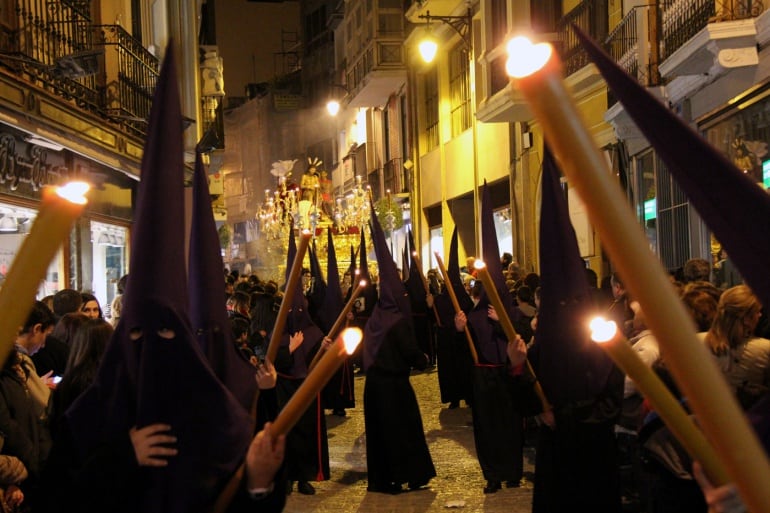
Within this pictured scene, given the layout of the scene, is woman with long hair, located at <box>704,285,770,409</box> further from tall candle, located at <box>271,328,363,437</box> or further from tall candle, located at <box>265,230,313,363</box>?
tall candle, located at <box>271,328,363,437</box>

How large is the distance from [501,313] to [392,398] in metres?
5.62

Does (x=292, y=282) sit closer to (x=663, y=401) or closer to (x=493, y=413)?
(x=663, y=401)

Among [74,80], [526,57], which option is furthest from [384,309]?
[526,57]

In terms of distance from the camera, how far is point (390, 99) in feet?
132

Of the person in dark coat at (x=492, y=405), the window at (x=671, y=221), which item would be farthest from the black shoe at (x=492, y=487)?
the window at (x=671, y=221)

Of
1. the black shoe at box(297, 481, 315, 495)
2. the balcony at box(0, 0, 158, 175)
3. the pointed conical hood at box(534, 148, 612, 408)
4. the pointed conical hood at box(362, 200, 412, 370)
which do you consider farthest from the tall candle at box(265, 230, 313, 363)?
the balcony at box(0, 0, 158, 175)

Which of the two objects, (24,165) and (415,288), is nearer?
(24,165)

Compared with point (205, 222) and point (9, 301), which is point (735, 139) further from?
point (9, 301)

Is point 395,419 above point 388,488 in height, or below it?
above

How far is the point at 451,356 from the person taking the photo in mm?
14789

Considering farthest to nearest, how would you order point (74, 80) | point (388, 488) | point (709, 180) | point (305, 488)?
point (74, 80) < point (305, 488) < point (388, 488) < point (709, 180)

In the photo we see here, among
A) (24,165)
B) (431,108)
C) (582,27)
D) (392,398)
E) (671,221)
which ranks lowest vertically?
(392,398)

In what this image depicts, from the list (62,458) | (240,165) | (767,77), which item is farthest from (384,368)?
(240,165)

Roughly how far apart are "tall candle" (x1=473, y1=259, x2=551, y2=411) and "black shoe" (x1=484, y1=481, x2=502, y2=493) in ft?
12.5
